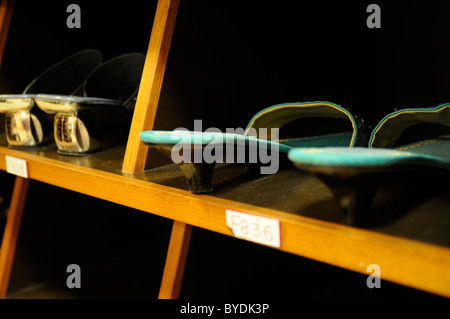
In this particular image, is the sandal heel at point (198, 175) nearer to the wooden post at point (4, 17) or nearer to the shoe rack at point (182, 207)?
the shoe rack at point (182, 207)

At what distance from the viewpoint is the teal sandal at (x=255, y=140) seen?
21.8 inches

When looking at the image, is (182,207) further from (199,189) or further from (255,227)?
(255,227)

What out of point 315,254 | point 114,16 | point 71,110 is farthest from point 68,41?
point 315,254

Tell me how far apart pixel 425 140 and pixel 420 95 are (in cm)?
35

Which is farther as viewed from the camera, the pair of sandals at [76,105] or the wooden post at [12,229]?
the wooden post at [12,229]

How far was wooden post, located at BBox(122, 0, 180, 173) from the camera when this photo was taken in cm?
77

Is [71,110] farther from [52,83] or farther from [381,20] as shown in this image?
[381,20]

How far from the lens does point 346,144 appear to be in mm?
808

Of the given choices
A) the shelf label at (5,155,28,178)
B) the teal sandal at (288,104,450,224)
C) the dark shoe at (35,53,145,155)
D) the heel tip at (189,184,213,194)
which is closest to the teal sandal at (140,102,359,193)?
the heel tip at (189,184,213,194)

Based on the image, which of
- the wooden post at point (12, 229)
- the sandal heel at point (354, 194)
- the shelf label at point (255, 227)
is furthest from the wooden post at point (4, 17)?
the sandal heel at point (354, 194)

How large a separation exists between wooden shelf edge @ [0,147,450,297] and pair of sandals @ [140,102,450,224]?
3cm

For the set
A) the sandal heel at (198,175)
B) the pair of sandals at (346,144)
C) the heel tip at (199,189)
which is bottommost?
the heel tip at (199,189)

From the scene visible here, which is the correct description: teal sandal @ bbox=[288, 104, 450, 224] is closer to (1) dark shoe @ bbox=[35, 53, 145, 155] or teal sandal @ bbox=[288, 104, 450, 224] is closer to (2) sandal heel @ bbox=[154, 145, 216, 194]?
(2) sandal heel @ bbox=[154, 145, 216, 194]
